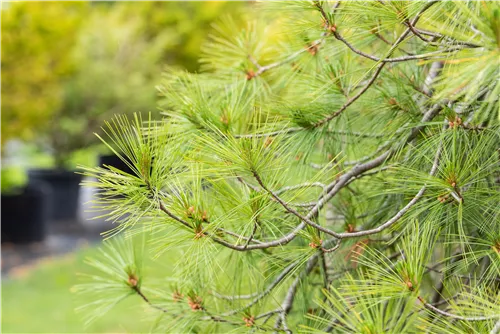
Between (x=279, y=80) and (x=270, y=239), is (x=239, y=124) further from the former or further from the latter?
(x=270, y=239)

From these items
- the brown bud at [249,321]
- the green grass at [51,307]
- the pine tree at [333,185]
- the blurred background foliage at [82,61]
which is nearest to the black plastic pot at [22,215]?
the blurred background foliage at [82,61]

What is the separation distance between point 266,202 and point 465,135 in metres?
0.45

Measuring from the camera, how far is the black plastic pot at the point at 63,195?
24.9ft

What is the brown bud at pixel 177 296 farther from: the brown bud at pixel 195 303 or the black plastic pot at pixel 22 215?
the black plastic pot at pixel 22 215

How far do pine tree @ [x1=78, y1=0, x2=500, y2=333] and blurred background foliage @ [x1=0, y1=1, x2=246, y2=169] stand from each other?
151 inches

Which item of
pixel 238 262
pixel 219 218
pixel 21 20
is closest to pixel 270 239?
pixel 238 262

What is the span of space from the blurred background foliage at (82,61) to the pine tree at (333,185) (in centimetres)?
384

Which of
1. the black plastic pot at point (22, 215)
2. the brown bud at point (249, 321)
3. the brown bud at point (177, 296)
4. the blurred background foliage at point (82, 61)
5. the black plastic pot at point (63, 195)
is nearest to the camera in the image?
the brown bud at point (249, 321)

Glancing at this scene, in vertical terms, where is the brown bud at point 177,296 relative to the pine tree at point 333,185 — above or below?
below

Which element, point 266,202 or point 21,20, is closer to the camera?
point 266,202

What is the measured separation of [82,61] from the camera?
286 inches

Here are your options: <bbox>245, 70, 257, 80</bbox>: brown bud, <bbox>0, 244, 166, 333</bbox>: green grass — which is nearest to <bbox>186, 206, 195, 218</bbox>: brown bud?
<bbox>245, 70, 257, 80</bbox>: brown bud

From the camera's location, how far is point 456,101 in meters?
1.44

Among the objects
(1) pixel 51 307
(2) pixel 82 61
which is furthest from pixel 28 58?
(1) pixel 51 307
